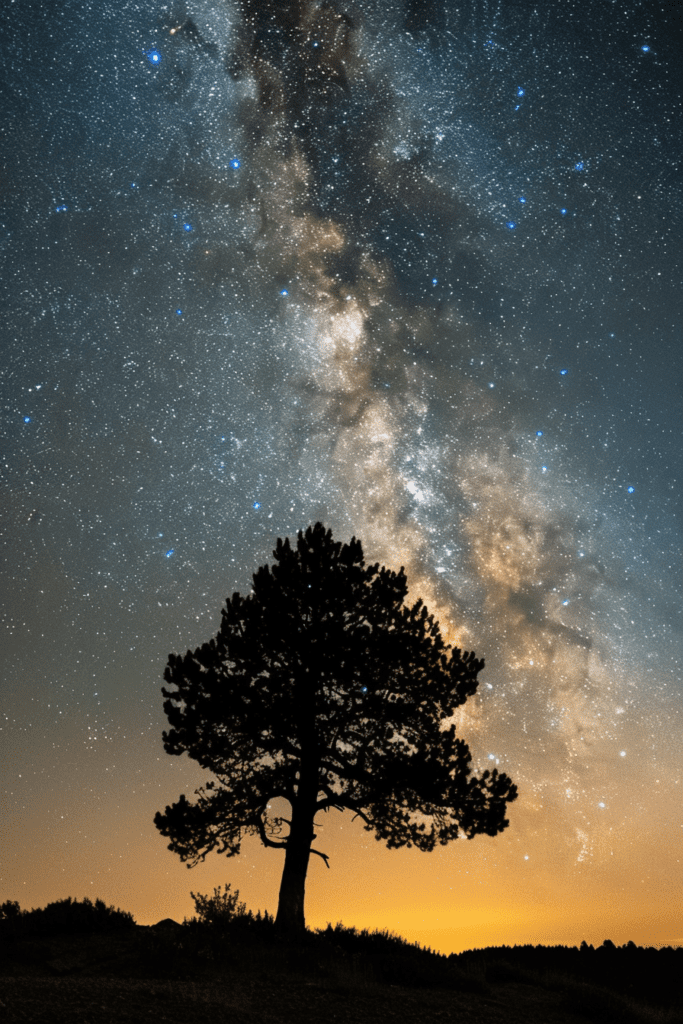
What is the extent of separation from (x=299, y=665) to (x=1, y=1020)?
11.2 m

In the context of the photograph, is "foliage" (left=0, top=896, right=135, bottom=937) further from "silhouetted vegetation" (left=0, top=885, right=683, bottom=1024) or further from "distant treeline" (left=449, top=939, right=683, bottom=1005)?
"distant treeline" (left=449, top=939, right=683, bottom=1005)

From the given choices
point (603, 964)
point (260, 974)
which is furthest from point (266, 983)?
point (603, 964)

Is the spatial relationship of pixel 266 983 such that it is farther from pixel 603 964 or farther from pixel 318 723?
pixel 603 964

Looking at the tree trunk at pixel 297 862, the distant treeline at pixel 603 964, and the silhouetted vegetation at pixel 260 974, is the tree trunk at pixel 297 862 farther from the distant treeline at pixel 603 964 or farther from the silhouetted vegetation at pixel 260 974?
the distant treeline at pixel 603 964

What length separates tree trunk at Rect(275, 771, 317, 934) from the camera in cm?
1642

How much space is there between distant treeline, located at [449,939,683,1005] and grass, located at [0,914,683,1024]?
92 cm

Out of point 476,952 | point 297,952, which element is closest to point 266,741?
point 297,952

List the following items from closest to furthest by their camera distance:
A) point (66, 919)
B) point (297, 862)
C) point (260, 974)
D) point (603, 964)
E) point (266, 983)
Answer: point (266, 983)
point (260, 974)
point (66, 919)
point (297, 862)
point (603, 964)

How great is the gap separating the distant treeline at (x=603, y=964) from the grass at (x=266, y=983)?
92cm

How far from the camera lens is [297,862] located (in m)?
17.2

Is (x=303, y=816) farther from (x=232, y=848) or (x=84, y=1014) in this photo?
(x=84, y=1014)

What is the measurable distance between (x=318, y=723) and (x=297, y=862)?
10.3 ft

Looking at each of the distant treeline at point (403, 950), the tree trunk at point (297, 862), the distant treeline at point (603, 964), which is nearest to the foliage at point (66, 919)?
the distant treeline at point (403, 950)

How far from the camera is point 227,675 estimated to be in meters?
18.2
